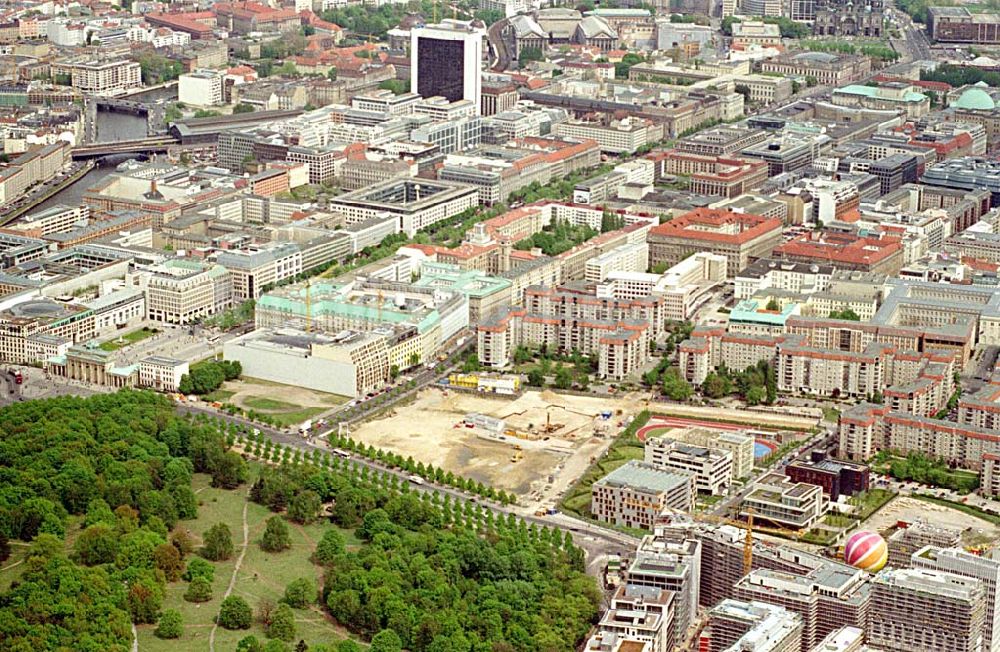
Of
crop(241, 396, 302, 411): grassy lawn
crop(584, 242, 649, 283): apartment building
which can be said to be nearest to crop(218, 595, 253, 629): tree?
crop(241, 396, 302, 411): grassy lawn

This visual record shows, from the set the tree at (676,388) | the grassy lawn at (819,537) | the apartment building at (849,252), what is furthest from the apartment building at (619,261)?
the grassy lawn at (819,537)

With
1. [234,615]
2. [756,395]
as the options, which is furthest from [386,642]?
[756,395]

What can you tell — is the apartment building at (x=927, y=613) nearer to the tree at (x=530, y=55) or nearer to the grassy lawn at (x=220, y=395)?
the grassy lawn at (x=220, y=395)

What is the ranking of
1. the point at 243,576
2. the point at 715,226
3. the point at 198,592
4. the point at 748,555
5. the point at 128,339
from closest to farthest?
the point at 748,555 → the point at 198,592 → the point at 243,576 → the point at 128,339 → the point at 715,226

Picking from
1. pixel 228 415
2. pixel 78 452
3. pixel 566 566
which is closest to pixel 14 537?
pixel 78 452

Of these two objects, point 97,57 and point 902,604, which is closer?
point 902,604

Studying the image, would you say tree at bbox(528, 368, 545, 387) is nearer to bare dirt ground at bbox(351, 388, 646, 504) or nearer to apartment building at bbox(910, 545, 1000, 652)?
bare dirt ground at bbox(351, 388, 646, 504)

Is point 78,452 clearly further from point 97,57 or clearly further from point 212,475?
point 97,57

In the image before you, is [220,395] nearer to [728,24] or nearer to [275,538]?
[275,538]
